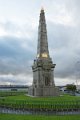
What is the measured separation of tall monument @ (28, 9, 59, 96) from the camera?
90062 millimetres

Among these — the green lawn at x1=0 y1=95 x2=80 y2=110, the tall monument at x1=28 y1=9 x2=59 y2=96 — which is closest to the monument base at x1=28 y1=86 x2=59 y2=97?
the tall monument at x1=28 y1=9 x2=59 y2=96

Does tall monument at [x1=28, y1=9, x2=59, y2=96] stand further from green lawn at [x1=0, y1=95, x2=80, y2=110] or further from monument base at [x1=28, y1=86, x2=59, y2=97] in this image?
green lawn at [x1=0, y1=95, x2=80, y2=110]

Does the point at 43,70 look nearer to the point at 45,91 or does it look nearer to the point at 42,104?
the point at 45,91

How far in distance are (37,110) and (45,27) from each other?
5495 centimetres

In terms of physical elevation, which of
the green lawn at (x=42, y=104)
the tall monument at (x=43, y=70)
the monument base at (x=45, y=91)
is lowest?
the green lawn at (x=42, y=104)

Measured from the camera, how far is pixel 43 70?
9331 cm

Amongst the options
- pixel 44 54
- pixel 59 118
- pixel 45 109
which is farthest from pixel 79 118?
pixel 44 54

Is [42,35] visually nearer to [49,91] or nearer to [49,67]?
[49,67]

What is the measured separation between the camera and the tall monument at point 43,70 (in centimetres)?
9006

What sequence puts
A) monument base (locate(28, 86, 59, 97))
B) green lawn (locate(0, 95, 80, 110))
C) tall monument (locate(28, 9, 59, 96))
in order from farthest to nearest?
tall monument (locate(28, 9, 59, 96))
monument base (locate(28, 86, 59, 97))
green lawn (locate(0, 95, 80, 110))

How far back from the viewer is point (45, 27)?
9775 cm

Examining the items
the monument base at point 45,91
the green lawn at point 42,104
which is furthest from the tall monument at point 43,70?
the green lawn at point 42,104

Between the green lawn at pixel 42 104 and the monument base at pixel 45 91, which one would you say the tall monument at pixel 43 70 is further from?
the green lawn at pixel 42 104

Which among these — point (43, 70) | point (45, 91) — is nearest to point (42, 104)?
point (45, 91)
